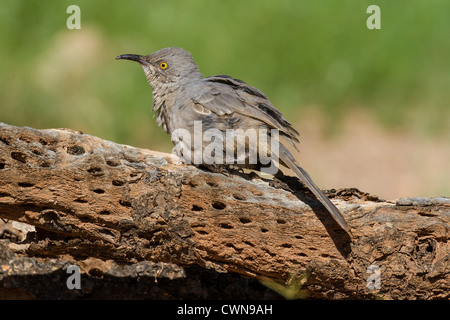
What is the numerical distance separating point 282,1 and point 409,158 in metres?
2.85

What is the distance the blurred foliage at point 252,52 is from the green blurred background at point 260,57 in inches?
0.5

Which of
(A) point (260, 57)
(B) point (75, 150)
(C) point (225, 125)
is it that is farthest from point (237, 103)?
(A) point (260, 57)

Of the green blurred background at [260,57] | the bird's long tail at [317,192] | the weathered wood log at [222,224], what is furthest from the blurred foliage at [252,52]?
the weathered wood log at [222,224]

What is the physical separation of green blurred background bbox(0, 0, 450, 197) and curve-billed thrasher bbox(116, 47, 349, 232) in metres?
3.23

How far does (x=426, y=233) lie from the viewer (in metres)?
4.46

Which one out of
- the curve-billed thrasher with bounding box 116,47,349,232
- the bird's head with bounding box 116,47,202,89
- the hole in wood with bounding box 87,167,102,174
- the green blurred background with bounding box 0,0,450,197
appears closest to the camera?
the hole in wood with bounding box 87,167,102,174

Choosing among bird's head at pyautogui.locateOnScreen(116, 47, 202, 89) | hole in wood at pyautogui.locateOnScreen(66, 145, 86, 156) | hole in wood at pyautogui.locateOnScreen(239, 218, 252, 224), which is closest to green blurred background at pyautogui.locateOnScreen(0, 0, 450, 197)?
bird's head at pyautogui.locateOnScreen(116, 47, 202, 89)

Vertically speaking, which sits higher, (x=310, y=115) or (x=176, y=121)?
(x=310, y=115)

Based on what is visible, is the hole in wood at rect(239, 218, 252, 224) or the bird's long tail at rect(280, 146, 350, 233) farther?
the hole in wood at rect(239, 218, 252, 224)

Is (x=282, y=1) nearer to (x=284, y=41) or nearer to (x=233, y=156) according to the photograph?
(x=284, y=41)

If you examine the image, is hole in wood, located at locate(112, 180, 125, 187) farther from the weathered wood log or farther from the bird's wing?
the bird's wing

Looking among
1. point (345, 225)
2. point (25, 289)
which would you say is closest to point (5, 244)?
point (25, 289)

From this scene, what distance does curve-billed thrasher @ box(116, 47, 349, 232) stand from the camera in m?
4.79

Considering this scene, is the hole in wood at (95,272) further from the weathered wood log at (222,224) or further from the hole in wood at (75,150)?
the hole in wood at (75,150)
